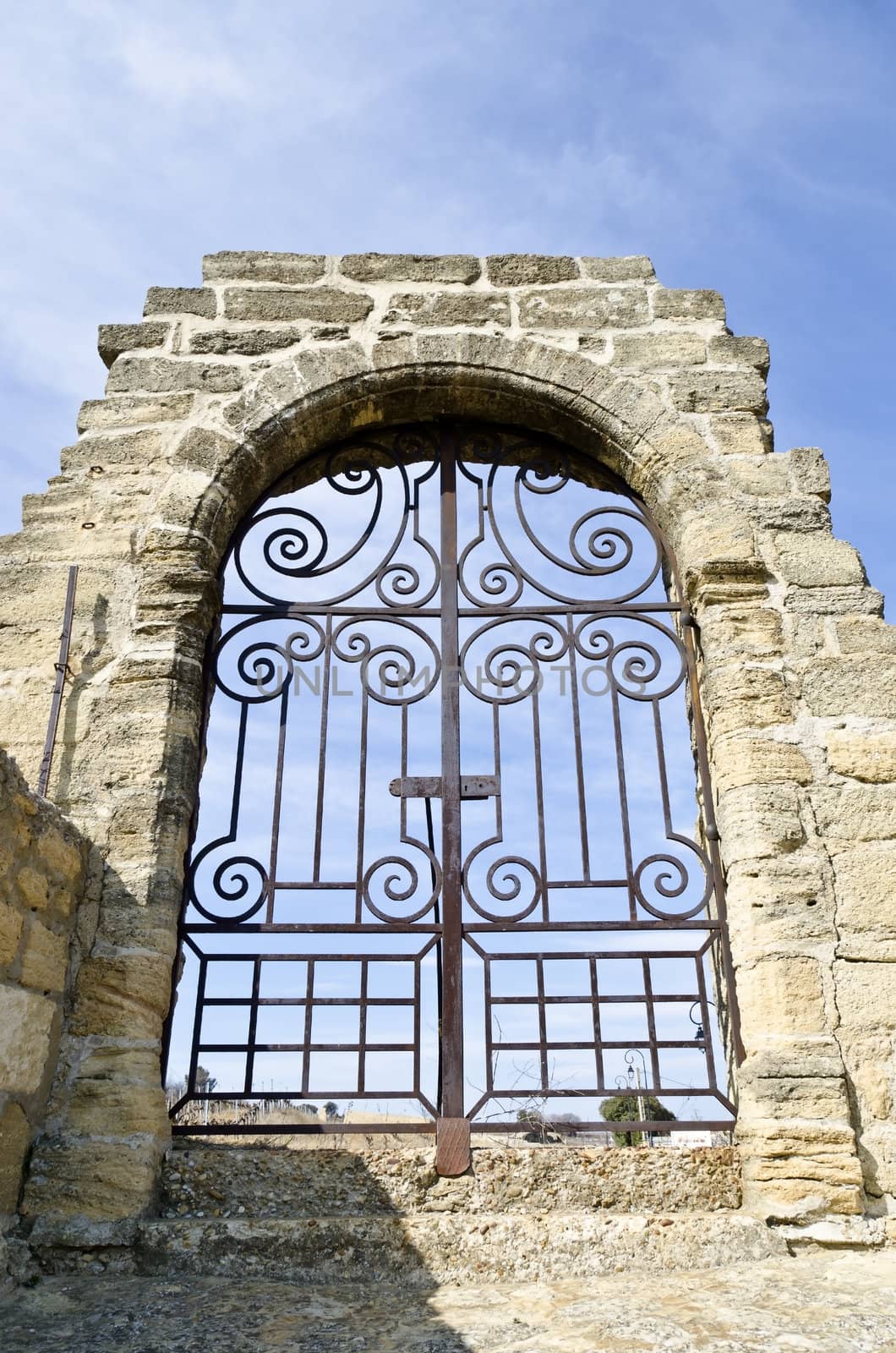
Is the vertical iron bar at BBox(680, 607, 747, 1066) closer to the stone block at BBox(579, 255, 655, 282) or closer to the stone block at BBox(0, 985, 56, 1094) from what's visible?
the stone block at BBox(579, 255, 655, 282)

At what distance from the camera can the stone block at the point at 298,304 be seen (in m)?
4.21

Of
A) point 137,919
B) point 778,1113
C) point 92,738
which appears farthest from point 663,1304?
point 92,738

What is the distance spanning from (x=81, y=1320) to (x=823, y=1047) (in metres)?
2.06

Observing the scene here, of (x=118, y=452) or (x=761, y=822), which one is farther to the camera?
(x=118, y=452)

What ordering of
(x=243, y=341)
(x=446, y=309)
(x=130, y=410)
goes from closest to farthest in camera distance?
(x=130, y=410), (x=243, y=341), (x=446, y=309)

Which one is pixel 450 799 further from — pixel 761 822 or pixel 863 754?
pixel 863 754

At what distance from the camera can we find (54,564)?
372 centimetres

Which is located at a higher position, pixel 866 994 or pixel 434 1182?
pixel 866 994

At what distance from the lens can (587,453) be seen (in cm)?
429

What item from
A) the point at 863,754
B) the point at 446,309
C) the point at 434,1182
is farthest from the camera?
the point at 446,309

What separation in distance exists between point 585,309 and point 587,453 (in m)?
0.59

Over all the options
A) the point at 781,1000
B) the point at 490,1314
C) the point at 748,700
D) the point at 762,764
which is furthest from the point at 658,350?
the point at 490,1314

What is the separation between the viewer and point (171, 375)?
408 centimetres

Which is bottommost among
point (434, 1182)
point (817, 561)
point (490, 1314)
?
point (490, 1314)
